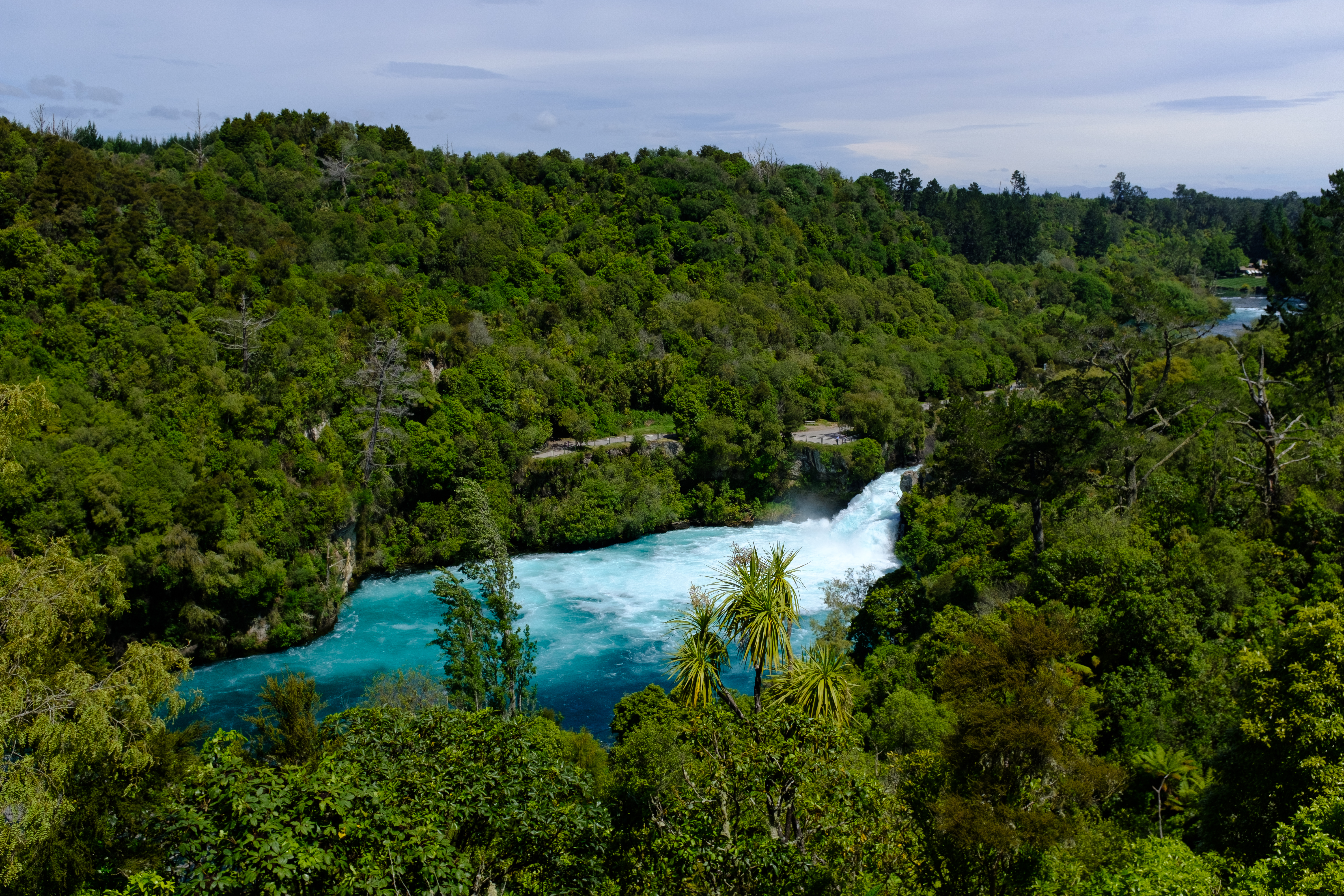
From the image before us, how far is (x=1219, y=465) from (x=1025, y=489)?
557 centimetres

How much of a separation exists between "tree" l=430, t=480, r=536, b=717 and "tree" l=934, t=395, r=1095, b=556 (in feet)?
46.8

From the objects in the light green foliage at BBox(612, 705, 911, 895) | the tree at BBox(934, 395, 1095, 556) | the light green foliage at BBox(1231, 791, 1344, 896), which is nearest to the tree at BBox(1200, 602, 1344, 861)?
the light green foliage at BBox(1231, 791, 1344, 896)

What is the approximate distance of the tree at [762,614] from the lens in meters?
14.0

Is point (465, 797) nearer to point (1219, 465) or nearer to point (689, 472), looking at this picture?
point (1219, 465)

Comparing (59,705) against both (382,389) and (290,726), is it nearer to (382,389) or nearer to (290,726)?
(290,726)

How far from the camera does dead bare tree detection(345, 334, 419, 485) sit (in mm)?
40375

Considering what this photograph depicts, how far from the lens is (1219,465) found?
24922 mm

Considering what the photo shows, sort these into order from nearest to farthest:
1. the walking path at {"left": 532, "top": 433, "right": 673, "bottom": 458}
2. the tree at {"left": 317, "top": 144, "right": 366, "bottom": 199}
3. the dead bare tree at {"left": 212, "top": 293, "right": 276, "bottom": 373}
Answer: the dead bare tree at {"left": 212, "top": 293, "right": 276, "bottom": 373} → the walking path at {"left": 532, "top": 433, "right": 673, "bottom": 458} → the tree at {"left": 317, "top": 144, "right": 366, "bottom": 199}

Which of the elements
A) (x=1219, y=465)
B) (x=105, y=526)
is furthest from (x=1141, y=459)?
(x=105, y=526)

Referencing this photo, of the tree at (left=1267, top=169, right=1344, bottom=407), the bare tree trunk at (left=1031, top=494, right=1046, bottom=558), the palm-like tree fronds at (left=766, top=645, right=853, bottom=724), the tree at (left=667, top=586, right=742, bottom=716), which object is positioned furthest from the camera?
the tree at (left=1267, top=169, right=1344, bottom=407)

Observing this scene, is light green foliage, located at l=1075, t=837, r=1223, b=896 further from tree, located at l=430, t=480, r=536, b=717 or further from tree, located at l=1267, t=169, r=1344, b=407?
tree, located at l=1267, t=169, r=1344, b=407

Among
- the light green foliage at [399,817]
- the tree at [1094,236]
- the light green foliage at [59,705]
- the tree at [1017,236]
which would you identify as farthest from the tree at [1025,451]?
the tree at [1094,236]

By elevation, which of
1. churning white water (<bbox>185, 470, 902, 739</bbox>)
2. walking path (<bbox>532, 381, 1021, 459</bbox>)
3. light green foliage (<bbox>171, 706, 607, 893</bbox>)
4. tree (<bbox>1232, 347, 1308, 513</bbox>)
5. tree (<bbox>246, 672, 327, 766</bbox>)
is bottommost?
churning white water (<bbox>185, 470, 902, 739</bbox>)

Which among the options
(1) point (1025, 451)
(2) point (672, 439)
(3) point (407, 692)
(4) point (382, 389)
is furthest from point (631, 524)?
Answer: (1) point (1025, 451)
